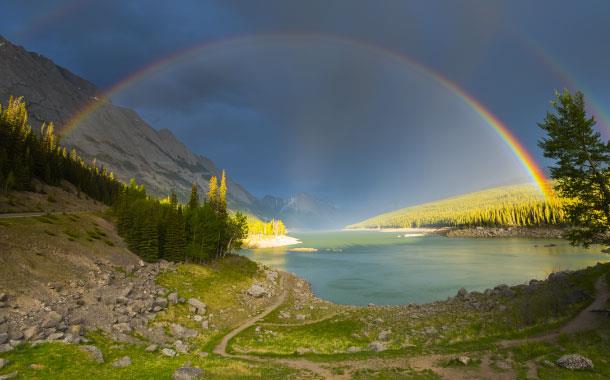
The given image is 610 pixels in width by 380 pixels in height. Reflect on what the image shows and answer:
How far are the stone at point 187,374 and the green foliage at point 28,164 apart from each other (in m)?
83.6

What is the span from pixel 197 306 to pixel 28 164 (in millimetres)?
81303

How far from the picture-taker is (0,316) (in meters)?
24.3

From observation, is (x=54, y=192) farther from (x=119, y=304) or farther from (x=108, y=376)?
(x=108, y=376)

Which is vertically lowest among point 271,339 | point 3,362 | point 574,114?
point 271,339

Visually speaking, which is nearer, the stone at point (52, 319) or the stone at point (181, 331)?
the stone at point (52, 319)

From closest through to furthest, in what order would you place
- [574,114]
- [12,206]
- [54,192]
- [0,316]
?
[0,316] < [574,114] < [12,206] < [54,192]

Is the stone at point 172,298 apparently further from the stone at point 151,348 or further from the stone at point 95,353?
the stone at point 95,353

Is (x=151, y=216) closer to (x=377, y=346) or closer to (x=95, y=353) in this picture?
(x=95, y=353)

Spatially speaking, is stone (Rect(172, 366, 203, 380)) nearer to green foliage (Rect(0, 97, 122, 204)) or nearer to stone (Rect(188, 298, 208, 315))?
stone (Rect(188, 298, 208, 315))

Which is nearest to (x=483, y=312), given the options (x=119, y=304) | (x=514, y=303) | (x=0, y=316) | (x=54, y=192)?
(x=514, y=303)

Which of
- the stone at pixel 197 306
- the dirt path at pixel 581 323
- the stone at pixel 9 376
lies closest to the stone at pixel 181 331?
the stone at pixel 197 306

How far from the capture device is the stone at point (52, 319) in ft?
82.2

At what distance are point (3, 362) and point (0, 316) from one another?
28.8 feet

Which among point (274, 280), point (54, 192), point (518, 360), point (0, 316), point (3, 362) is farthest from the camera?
point (54, 192)
